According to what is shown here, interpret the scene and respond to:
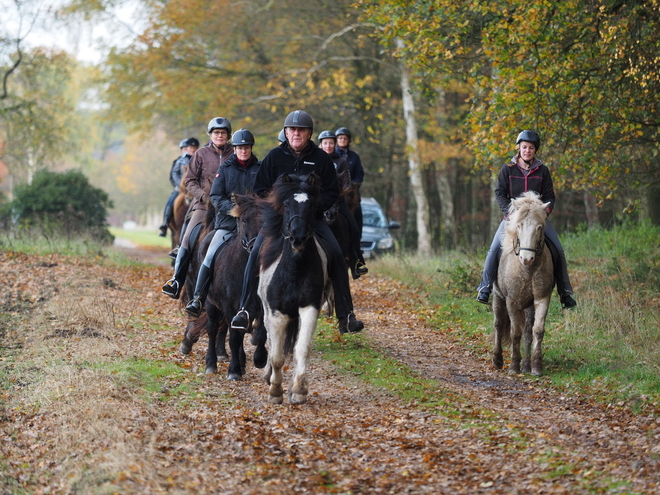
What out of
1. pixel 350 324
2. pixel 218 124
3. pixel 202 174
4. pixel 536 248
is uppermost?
pixel 218 124

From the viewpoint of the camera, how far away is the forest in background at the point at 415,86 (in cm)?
1285

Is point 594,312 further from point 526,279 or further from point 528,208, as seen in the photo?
point 528,208

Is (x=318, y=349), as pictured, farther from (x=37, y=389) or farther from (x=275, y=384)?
(x=37, y=389)

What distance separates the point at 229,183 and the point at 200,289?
133cm

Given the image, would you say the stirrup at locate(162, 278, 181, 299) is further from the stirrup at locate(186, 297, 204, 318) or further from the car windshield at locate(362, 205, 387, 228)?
the car windshield at locate(362, 205, 387, 228)

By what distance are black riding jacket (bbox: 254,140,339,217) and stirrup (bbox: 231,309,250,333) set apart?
4.18ft

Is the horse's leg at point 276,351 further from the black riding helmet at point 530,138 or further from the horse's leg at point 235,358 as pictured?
the black riding helmet at point 530,138

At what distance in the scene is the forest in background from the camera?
1285cm

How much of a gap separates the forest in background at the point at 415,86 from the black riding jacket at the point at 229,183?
4.92 m

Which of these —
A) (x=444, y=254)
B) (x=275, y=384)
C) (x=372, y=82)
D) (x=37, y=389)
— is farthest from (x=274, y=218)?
(x=372, y=82)

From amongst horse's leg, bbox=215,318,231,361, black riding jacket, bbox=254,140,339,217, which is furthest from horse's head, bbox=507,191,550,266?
horse's leg, bbox=215,318,231,361

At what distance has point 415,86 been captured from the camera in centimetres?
1947

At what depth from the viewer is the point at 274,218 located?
843 centimetres

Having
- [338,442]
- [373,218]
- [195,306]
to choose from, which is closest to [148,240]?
[373,218]
